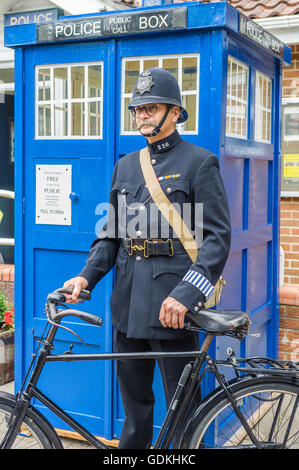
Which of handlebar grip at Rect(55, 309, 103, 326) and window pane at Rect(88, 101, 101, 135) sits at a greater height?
window pane at Rect(88, 101, 101, 135)

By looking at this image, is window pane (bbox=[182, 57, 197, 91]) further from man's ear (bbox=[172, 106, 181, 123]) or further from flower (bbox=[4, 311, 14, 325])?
flower (bbox=[4, 311, 14, 325])

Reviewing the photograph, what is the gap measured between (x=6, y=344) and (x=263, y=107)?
2685 millimetres

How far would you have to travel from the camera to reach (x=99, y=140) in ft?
13.1

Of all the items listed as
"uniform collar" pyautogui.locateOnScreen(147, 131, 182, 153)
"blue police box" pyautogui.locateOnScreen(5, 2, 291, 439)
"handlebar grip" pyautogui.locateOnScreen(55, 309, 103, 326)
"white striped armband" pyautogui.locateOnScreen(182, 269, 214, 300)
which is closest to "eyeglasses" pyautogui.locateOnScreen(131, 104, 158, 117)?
"uniform collar" pyautogui.locateOnScreen(147, 131, 182, 153)

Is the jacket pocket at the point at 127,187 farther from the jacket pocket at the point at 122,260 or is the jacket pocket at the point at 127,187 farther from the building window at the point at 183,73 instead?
the building window at the point at 183,73

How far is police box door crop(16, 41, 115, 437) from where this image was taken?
3991 millimetres

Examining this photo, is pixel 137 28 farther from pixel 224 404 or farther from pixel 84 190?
pixel 224 404

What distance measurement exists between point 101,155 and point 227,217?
118 cm

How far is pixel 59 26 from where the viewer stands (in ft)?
13.0

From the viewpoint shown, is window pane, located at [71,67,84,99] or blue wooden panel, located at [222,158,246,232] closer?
blue wooden panel, located at [222,158,246,232]

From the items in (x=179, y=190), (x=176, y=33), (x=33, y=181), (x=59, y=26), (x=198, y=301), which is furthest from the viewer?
(x=33, y=181)

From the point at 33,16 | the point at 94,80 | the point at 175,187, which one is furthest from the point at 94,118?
the point at 33,16

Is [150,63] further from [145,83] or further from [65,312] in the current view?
[65,312]
